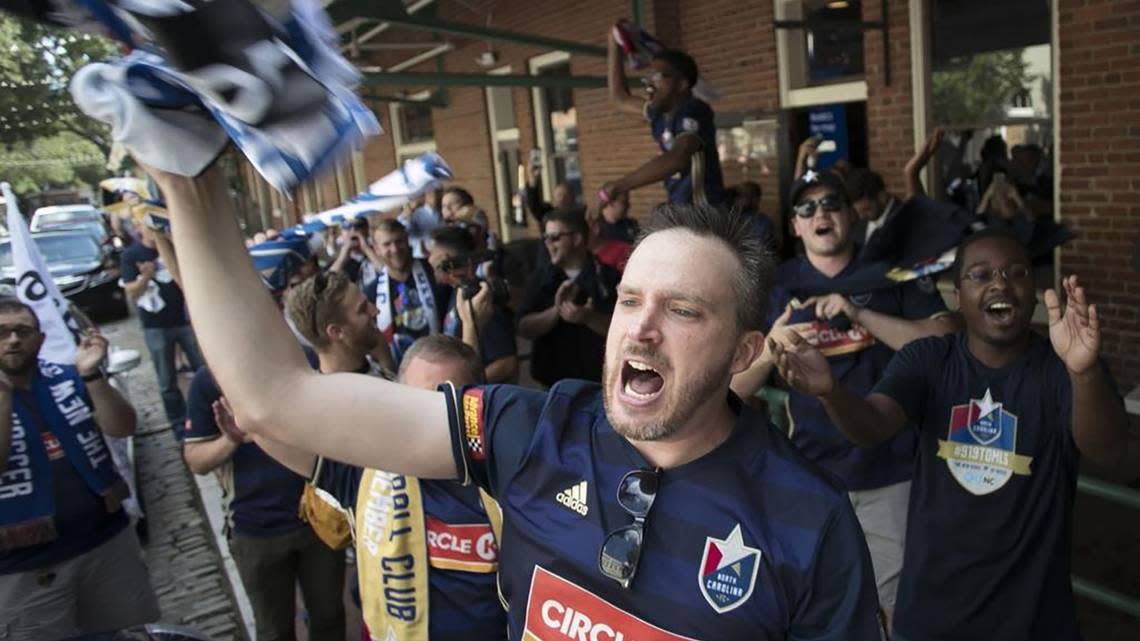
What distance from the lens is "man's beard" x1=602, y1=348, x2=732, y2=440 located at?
1574 millimetres

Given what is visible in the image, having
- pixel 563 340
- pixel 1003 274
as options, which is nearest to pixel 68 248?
pixel 563 340

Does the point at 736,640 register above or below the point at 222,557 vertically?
above

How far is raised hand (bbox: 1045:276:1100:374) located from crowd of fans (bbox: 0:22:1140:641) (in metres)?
0.01

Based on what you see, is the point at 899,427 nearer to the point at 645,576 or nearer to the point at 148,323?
the point at 645,576

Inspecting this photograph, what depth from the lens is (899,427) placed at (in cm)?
256

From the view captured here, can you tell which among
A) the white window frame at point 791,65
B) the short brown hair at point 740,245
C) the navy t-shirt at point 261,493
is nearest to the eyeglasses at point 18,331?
the navy t-shirt at point 261,493

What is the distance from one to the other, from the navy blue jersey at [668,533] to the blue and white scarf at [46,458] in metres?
2.53

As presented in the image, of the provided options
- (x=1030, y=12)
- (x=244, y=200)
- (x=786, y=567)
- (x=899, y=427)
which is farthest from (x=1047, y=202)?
(x=244, y=200)

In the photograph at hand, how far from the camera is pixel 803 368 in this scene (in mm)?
2322

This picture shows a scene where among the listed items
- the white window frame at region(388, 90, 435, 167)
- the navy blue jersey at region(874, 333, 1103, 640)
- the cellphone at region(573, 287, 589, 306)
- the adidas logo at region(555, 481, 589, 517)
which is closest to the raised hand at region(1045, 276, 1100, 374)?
the navy blue jersey at region(874, 333, 1103, 640)

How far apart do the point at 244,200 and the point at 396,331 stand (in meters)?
21.5

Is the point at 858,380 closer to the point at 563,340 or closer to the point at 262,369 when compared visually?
the point at 563,340

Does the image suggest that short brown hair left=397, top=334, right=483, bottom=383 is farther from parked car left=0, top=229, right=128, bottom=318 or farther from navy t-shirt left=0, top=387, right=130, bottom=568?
parked car left=0, top=229, right=128, bottom=318

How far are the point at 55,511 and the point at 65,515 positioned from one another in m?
0.05
